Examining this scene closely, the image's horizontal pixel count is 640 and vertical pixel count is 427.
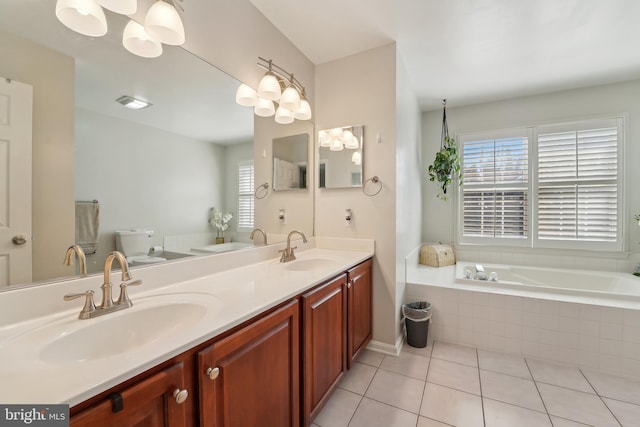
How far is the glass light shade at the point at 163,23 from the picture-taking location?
42.5 inches

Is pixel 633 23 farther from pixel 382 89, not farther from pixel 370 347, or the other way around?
pixel 370 347

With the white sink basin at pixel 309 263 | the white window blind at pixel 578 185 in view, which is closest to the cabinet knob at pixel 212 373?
the white sink basin at pixel 309 263

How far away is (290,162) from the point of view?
2266 mm

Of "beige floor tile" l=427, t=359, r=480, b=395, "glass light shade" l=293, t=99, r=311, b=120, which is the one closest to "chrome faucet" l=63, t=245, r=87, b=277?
"glass light shade" l=293, t=99, r=311, b=120

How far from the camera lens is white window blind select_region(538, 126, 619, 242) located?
2773 millimetres

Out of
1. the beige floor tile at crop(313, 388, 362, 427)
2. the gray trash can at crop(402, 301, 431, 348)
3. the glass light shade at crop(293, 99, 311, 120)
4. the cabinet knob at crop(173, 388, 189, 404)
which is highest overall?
the glass light shade at crop(293, 99, 311, 120)

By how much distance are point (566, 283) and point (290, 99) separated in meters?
3.36

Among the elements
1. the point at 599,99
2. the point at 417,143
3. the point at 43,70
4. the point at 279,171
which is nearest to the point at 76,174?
the point at 43,70

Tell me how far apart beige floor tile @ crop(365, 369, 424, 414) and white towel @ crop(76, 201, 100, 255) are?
5.72ft

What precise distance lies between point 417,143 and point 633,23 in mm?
1794

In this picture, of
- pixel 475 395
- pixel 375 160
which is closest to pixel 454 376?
pixel 475 395

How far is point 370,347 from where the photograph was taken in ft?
7.35

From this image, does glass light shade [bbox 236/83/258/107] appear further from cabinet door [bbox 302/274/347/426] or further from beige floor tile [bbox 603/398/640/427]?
beige floor tile [bbox 603/398/640/427]

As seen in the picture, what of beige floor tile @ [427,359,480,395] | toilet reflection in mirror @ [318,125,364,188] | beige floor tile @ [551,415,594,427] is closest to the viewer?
beige floor tile @ [551,415,594,427]
